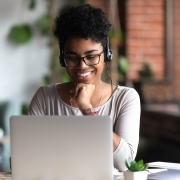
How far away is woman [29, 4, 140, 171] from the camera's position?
6.88ft

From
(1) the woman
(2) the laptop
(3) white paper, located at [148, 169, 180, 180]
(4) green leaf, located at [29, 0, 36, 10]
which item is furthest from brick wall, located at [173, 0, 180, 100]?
(2) the laptop

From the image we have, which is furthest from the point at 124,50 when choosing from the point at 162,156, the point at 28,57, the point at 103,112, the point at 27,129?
the point at 27,129

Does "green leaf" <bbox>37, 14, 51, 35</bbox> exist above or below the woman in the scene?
above

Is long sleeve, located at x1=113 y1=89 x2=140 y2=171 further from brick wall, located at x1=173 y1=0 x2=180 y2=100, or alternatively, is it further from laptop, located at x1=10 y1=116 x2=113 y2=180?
brick wall, located at x1=173 y1=0 x2=180 y2=100

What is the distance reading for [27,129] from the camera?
1.71m

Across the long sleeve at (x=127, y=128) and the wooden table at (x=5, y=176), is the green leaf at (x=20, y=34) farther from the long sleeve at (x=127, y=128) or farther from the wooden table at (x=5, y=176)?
the wooden table at (x=5, y=176)

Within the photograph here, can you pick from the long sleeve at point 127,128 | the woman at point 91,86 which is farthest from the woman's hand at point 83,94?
the long sleeve at point 127,128

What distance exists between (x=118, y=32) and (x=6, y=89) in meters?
1.30

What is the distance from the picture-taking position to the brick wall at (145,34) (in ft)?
16.5

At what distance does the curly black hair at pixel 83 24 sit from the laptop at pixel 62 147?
0.53 metres

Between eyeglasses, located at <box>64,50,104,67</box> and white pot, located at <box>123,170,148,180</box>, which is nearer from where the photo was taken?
white pot, located at <box>123,170,148,180</box>

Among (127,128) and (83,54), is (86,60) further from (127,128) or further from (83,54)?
(127,128)

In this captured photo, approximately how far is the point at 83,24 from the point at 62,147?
613 mm

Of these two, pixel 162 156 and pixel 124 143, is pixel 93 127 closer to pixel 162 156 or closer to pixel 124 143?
pixel 124 143
